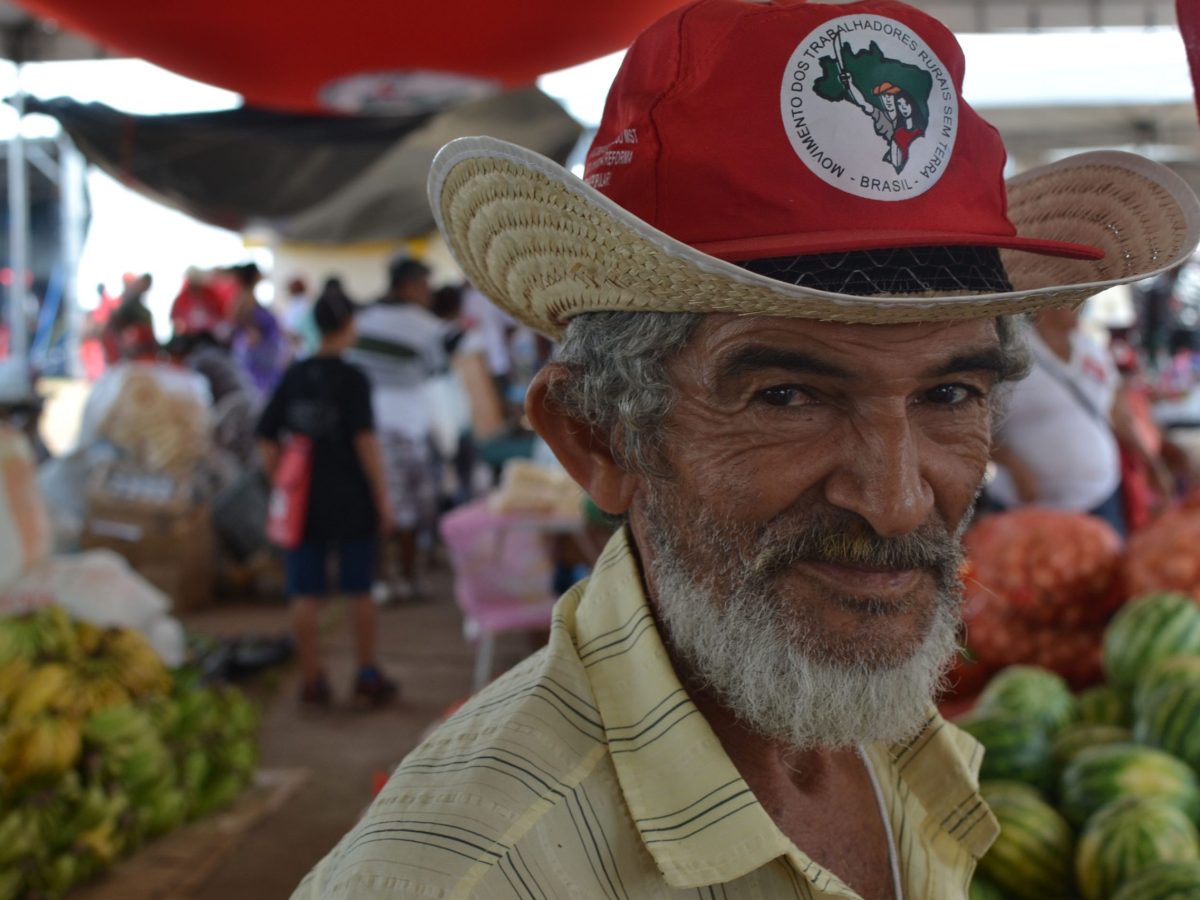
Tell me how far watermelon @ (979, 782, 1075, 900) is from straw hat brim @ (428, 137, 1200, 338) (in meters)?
1.05

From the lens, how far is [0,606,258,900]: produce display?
3.03 m

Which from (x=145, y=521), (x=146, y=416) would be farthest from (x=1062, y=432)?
(x=145, y=521)

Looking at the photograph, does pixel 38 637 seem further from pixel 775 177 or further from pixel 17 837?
pixel 775 177

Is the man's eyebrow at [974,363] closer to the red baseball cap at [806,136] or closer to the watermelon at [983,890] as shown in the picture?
the red baseball cap at [806,136]

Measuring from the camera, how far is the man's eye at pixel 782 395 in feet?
3.65

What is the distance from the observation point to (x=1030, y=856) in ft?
6.17

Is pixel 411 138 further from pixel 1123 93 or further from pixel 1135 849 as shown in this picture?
pixel 1123 93

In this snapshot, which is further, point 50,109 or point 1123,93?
point 1123,93

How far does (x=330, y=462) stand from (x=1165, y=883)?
4.17 meters

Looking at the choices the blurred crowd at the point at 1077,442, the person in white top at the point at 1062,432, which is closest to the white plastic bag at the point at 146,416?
the blurred crowd at the point at 1077,442

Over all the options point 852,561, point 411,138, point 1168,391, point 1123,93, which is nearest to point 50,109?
point 411,138

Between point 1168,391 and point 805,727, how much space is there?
9038mm

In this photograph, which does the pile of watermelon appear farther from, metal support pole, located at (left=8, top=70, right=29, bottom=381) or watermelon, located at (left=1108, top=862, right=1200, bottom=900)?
metal support pole, located at (left=8, top=70, right=29, bottom=381)

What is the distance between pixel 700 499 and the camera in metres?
1.16
